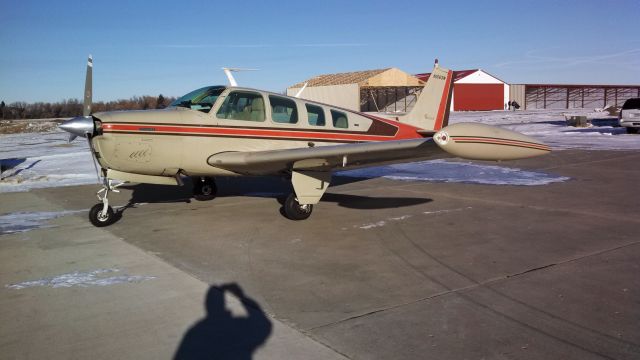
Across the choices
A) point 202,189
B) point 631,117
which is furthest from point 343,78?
point 202,189

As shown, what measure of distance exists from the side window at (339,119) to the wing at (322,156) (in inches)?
56.0

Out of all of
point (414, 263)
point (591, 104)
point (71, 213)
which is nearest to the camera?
point (414, 263)

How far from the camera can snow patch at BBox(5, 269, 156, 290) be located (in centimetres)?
552

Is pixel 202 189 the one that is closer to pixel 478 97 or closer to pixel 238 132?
pixel 238 132

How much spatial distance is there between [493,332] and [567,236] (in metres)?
3.50

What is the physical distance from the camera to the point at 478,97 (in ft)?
247

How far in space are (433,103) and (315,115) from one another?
3330 mm

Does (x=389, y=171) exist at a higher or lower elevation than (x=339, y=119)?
lower

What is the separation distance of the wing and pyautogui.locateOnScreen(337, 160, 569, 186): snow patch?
4.64 m

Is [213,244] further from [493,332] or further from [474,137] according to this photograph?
[493,332]

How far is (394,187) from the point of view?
11.9 metres

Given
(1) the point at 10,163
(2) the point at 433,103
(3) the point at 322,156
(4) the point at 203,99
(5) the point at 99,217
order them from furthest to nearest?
(1) the point at 10,163, (2) the point at 433,103, (4) the point at 203,99, (5) the point at 99,217, (3) the point at 322,156

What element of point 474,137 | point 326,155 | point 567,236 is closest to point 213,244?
point 326,155

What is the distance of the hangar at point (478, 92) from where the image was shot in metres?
74.1
